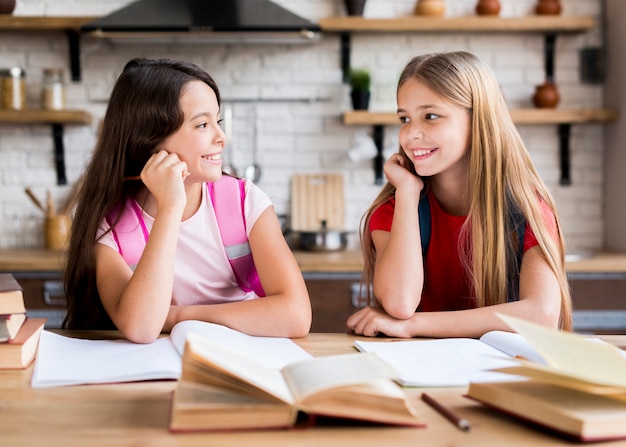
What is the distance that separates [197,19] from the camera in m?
2.99

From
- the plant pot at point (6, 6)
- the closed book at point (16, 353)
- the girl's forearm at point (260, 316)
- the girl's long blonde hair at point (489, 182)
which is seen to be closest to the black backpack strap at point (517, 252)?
the girl's long blonde hair at point (489, 182)

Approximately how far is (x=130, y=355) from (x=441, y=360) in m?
0.50

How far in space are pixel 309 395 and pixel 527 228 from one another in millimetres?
950

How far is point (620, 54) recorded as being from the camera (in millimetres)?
3367

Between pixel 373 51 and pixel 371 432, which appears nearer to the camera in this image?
pixel 371 432

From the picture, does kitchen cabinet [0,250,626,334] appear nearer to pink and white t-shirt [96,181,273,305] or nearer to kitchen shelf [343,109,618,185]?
kitchen shelf [343,109,618,185]

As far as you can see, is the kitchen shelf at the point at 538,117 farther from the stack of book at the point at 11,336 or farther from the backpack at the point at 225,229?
the stack of book at the point at 11,336

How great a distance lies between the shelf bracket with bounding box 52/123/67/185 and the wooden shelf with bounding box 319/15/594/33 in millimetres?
1338

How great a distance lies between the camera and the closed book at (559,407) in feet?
2.57

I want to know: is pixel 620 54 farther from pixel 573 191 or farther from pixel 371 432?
pixel 371 432

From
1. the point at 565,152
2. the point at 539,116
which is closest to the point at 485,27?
the point at 539,116

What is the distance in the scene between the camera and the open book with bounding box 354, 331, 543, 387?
1036mm

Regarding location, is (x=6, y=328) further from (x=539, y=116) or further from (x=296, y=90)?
(x=539, y=116)

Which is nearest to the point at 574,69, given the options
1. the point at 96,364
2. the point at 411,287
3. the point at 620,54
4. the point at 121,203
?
the point at 620,54
